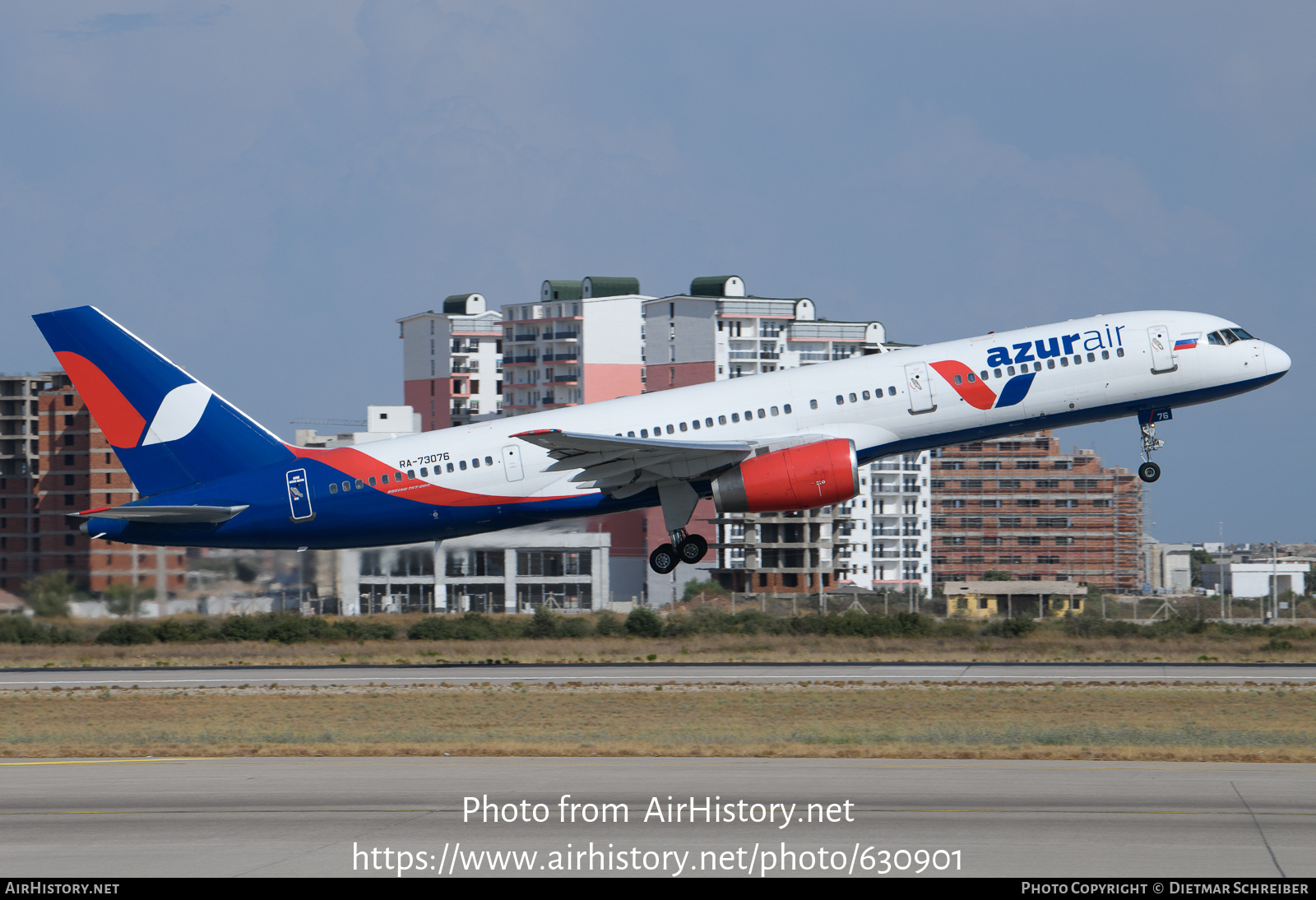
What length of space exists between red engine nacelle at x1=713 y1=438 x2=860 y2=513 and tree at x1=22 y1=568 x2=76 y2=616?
90.3 feet

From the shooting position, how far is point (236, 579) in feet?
153

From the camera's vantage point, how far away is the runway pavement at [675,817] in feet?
48.9

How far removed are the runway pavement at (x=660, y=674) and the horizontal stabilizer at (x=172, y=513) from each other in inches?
259

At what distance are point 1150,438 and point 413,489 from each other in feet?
67.4

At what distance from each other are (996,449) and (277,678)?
167615mm

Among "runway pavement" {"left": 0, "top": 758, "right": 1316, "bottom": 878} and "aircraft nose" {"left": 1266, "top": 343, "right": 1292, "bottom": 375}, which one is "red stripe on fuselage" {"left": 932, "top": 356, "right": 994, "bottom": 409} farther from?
"runway pavement" {"left": 0, "top": 758, "right": 1316, "bottom": 878}

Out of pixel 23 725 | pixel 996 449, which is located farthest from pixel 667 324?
pixel 23 725

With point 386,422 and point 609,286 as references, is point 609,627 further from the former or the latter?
point 609,286

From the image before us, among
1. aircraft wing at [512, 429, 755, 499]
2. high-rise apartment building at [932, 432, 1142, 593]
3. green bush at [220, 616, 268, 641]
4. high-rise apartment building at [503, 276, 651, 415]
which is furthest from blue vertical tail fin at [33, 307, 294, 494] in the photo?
high-rise apartment building at [932, 432, 1142, 593]

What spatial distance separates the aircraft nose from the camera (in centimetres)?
3634

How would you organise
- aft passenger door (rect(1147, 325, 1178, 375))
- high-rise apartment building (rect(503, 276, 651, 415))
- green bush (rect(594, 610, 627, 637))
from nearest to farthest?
aft passenger door (rect(1147, 325, 1178, 375)), green bush (rect(594, 610, 627, 637)), high-rise apartment building (rect(503, 276, 651, 415))

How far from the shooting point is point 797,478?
3497 centimetres

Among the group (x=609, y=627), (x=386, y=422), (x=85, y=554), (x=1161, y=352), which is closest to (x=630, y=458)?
(x=1161, y=352)

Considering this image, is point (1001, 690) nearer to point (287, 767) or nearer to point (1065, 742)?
point (1065, 742)
